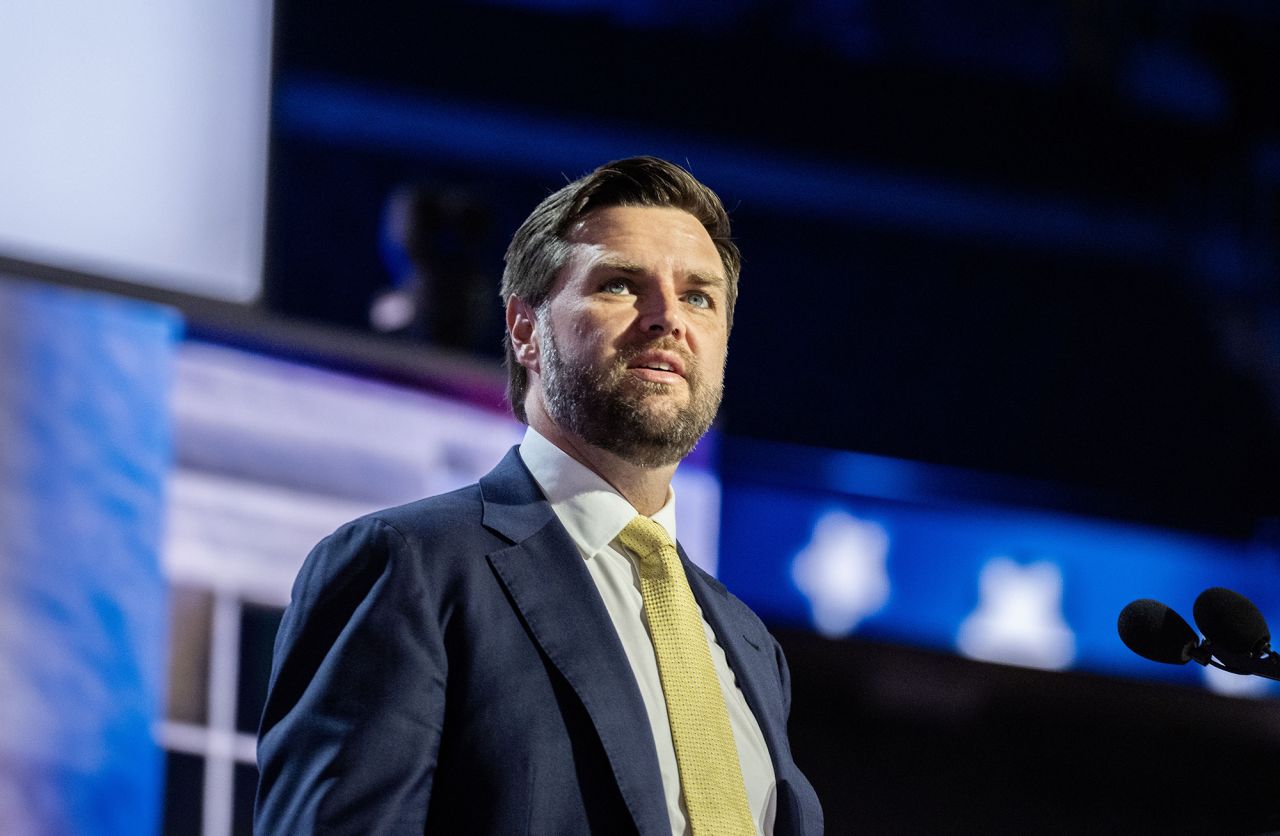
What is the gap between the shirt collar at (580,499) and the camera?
1545 mm

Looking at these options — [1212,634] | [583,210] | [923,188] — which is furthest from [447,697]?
[923,188]

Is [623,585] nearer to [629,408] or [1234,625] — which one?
[629,408]

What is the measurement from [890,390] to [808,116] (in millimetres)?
1125

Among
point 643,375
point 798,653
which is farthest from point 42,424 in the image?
point 798,653

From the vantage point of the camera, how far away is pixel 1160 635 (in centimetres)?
151

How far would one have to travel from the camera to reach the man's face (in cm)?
159

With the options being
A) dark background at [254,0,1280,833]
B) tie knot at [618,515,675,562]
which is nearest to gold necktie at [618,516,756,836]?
tie knot at [618,515,675,562]

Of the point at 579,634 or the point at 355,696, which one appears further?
the point at 579,634

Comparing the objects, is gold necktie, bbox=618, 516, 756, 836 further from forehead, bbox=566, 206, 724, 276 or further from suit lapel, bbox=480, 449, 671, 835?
forehead, bbox=566, 206, 724, 276

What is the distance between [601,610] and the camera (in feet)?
4.74

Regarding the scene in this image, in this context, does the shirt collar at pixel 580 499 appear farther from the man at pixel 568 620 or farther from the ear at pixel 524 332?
the ear at pixel 524 332

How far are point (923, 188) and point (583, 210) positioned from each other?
14.9ft

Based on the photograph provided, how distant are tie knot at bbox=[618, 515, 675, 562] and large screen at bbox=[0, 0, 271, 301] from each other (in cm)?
91

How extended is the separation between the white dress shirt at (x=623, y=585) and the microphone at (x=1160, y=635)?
39cm
